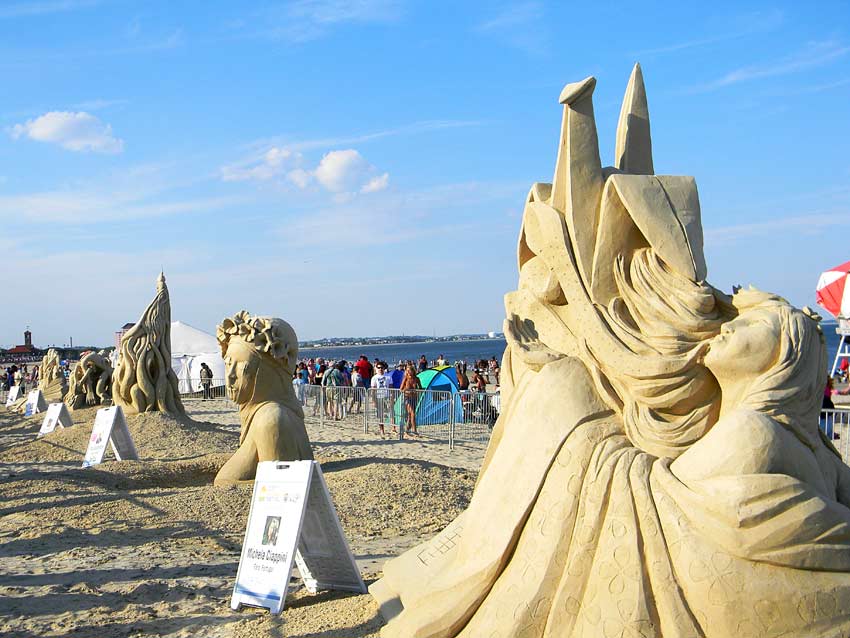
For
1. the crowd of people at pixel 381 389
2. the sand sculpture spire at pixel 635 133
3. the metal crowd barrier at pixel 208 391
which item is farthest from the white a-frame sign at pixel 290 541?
the metal crowd barrier at pixel 208 391

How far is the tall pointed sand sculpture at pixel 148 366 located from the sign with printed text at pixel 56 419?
5.55 ft

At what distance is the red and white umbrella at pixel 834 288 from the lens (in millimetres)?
28250

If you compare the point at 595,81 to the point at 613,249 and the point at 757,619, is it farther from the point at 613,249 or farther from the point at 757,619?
the point at 757,619

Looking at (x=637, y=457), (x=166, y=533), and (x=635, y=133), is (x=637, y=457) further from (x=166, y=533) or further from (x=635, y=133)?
(x=166, y=533)

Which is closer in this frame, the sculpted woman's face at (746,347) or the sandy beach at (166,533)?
the sculpted woman's face at (746,347)

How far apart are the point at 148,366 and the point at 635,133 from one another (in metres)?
12.2

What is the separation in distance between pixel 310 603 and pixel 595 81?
3.93 metres

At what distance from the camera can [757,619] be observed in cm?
354

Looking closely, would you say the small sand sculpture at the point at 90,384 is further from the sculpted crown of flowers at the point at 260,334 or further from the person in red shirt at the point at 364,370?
the sculpted crown of flowers at the point at 260,334

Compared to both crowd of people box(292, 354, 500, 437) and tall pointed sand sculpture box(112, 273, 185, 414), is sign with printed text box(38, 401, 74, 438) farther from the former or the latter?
crowd of people box(292, 354, 500, 437)

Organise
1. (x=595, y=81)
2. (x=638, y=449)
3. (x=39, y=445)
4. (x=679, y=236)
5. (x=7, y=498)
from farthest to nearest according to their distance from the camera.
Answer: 1. (x=39, y=445)
2. (x=7, y=498)
3. (x=595, y=81)
4. (x=679, y=236)
5. (x=638, y=449)

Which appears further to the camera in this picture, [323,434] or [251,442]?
[323,434]

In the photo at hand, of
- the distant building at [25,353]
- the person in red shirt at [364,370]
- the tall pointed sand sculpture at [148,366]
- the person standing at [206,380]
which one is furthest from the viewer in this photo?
the distant building at [25,353]

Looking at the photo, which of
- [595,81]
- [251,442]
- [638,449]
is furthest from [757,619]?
[251,442]
